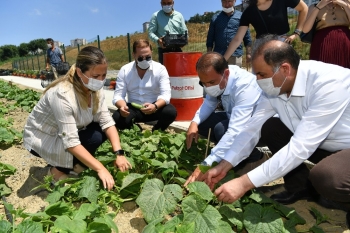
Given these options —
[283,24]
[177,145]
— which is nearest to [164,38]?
[283,24]

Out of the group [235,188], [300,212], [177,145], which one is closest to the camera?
[235,188]

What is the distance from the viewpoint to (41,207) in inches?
97.0

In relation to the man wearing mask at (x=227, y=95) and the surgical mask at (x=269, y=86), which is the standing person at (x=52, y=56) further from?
the surgical mask at (x=269, y=86)

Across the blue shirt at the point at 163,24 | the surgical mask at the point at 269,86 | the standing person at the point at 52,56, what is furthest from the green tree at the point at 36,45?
the surgical mask at the point at 269,86

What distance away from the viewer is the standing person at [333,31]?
3.15m

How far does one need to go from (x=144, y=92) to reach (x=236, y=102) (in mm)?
1588

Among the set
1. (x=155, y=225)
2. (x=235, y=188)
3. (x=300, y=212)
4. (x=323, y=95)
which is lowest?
(x=300, y=212)

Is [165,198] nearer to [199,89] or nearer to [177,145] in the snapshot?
[177,145]

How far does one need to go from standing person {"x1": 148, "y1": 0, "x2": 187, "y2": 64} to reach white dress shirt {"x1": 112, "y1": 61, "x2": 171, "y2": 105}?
121 cm

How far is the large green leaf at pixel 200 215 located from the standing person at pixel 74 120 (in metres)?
0.67

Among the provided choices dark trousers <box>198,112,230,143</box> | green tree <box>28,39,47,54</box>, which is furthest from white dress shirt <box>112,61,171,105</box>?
green tree <box>28,39,47,54</box>

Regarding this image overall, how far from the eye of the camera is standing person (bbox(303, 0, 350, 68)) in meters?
3.15

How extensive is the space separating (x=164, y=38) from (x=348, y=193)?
11.6ft

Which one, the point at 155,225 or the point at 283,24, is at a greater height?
the point at 283,24
